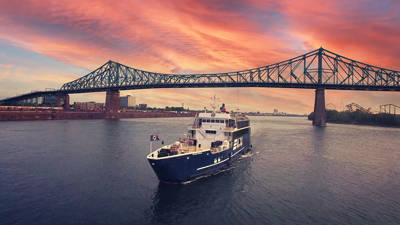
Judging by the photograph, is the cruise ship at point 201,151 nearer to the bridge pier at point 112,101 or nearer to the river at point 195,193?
the river at point 195,193

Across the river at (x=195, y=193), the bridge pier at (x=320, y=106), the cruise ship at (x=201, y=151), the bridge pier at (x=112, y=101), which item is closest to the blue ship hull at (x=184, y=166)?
the cruise ship at (x=201, y=151)

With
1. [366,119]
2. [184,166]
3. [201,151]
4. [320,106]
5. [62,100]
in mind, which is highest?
[62,100]

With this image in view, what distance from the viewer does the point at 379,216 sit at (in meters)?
17.5

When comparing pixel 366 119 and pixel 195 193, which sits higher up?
pixel 366 119

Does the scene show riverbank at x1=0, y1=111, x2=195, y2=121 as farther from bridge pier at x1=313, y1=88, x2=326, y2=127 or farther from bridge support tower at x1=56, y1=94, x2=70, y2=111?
bridge pier at x1=313, y1=88, x2=326, y2=127

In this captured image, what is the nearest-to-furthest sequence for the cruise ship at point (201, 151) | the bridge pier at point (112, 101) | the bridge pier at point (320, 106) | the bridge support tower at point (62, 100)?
the cruise ship at point (201, 151) < the bridge pier at point (320, 106) < the bridge pier at point (112, 101) < the bridge support tower at point (62, 100)

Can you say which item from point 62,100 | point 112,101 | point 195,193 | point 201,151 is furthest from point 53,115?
point 195,193

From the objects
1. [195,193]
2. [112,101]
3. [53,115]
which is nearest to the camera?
[195,193]

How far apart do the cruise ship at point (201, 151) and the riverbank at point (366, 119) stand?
151 metres

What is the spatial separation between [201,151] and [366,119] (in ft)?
567

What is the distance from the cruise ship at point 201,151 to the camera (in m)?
21.5

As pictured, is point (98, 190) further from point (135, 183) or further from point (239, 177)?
point (239, 177)

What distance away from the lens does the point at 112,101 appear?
147 metres

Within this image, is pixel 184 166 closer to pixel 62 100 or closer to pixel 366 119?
pixel 62 100
